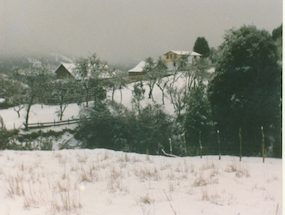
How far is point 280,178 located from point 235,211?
157 cm

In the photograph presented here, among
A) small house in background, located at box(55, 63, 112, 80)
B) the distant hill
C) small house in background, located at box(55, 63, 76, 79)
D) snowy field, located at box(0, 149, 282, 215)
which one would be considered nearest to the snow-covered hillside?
small house in background, located at box(55, 63, 112, 80)

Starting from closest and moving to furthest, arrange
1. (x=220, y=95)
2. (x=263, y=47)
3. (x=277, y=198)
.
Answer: (x=277, y=198)
(x=263, y=47)
(x=220, y=95)

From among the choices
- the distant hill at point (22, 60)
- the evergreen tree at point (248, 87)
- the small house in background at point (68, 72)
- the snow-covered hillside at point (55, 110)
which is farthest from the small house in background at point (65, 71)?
the evergreen tree at point (248, 87)

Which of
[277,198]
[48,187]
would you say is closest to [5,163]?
[48,187]

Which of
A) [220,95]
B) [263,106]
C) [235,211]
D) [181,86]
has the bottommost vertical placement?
[235,211]

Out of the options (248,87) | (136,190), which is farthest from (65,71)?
(136,190)

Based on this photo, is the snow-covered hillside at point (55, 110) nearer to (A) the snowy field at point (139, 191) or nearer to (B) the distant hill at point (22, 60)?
(B) the distant hill at point (22, 60)

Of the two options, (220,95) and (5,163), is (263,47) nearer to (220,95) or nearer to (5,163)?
(220,95)

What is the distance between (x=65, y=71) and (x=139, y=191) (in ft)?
44.8

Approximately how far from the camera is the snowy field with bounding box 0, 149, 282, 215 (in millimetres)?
3006

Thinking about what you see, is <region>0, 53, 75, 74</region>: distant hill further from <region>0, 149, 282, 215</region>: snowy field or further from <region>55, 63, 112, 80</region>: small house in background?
<region>0, 149, 282, 215</region>: snowy field

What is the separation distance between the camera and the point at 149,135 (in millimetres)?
19031

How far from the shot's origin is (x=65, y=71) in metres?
15.3

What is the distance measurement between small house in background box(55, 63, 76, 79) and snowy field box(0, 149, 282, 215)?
10496mm
